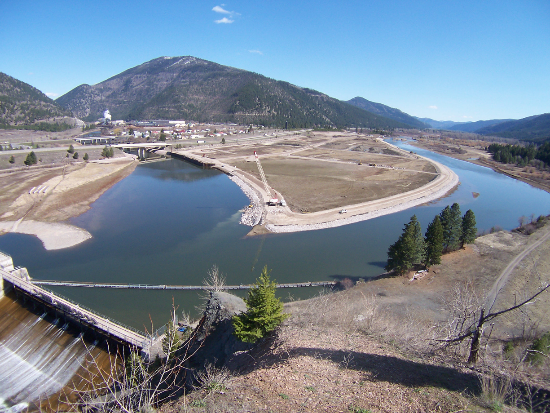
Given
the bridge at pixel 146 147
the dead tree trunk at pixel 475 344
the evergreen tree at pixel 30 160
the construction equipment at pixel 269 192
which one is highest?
the bridge at pixel 146 147

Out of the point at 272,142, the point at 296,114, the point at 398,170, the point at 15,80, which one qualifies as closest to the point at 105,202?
the point at 398,170

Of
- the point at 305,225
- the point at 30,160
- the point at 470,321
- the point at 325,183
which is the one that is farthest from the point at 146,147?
the point at 470,321

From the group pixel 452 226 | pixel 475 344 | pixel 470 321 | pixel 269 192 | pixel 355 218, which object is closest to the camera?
pixel 475 344

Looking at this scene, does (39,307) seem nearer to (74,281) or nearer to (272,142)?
(74,281)

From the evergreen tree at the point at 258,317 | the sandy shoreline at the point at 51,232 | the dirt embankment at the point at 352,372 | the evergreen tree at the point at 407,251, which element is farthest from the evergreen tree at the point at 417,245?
the sandy shoreline at the point at 51,232

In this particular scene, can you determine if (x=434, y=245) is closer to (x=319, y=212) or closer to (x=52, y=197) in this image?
(x=319, y=212)

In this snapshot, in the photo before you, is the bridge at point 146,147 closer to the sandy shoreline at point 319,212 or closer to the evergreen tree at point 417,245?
the sandy shoreline at point 319,212
